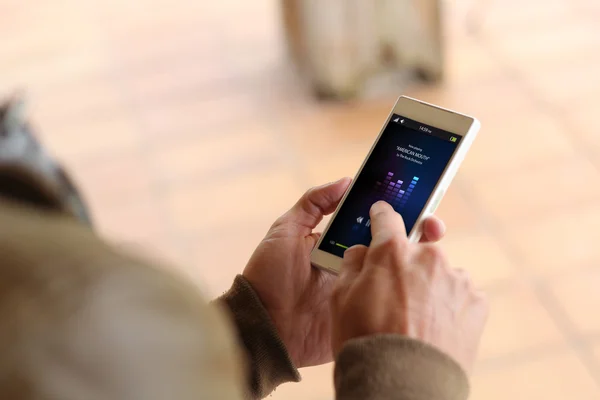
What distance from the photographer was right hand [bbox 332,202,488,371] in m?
0.68

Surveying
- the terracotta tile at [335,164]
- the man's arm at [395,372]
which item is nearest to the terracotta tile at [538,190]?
the terracotta tile at [335,164]

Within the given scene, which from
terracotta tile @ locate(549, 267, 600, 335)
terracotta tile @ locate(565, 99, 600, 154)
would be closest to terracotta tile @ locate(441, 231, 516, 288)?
terracotta tile @ locate(549, 267, 600, 335)

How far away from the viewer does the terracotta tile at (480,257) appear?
1.64m

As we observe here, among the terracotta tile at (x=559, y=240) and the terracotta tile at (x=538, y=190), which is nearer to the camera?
the terracotta tile at (x=559, y=240)

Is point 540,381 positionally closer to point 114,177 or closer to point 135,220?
point 135,220

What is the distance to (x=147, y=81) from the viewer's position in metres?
2.31

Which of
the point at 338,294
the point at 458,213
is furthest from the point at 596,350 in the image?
the point at 338,294

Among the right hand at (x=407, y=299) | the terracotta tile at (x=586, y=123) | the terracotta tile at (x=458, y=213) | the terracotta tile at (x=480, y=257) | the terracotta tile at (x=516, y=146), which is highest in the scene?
the terracotta tile at (x=586, y=123)

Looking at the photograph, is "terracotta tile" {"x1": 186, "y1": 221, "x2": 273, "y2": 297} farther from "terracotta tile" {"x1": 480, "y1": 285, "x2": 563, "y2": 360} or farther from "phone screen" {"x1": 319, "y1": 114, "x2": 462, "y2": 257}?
"phone screen" {"x1": 319, "y1": 114, "x2": 462, "y2": 257}

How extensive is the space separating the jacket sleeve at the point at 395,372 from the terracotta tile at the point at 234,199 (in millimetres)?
1182

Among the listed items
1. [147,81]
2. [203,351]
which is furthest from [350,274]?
[147,81]

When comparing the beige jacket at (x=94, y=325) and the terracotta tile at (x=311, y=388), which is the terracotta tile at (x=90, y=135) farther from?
the beige jacket at (x=94, y=325)

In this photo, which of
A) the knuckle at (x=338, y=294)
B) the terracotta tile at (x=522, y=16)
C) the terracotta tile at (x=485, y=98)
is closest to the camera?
the knuckle at (x=338, y=294)

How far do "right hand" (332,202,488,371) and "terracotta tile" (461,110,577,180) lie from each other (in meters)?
1.15
